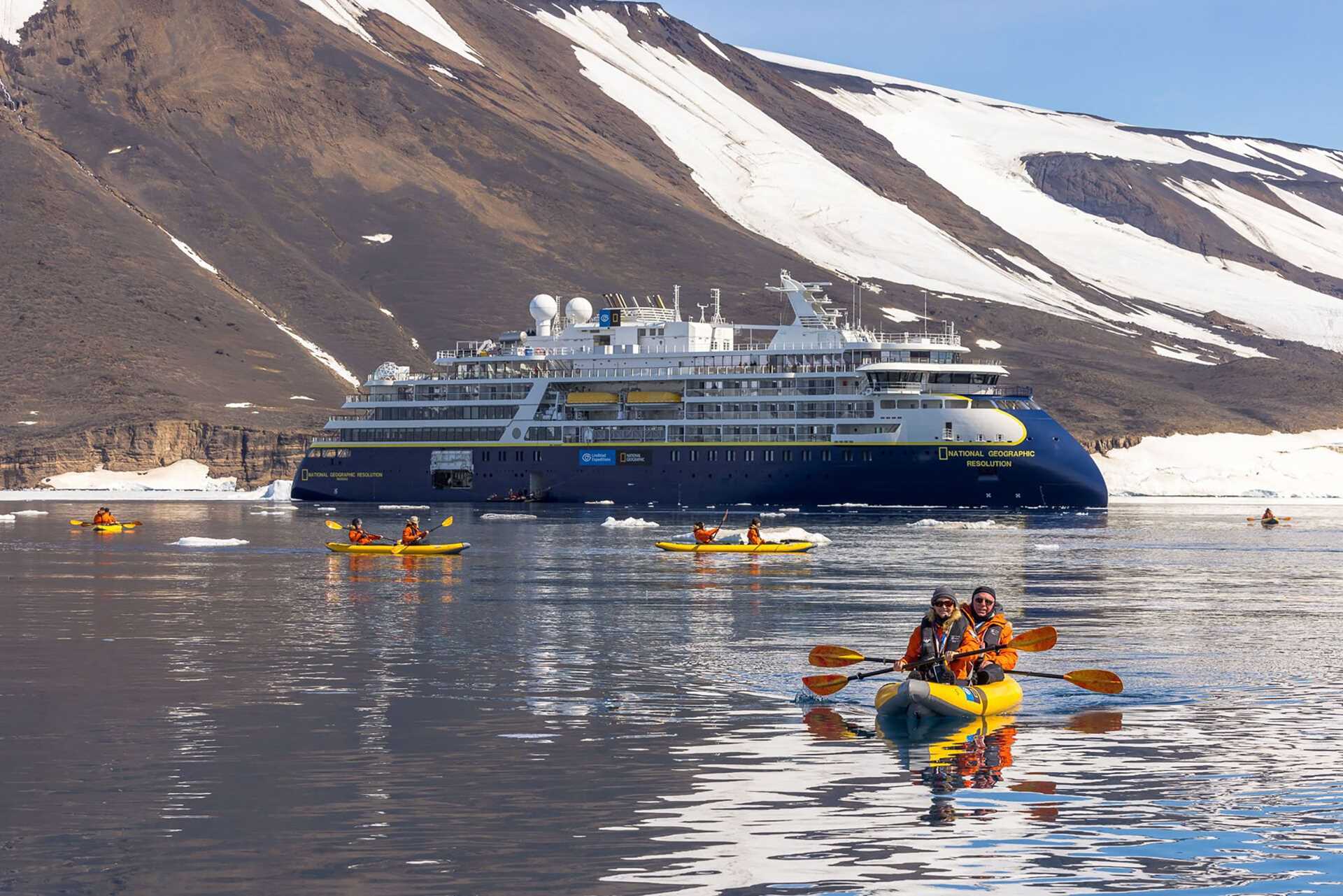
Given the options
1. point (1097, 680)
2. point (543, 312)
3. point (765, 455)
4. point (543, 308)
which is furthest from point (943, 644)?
point (543, 312)

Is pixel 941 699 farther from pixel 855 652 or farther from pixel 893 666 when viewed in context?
pixel 855 652

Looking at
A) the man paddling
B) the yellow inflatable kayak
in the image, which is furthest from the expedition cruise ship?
the man paddling

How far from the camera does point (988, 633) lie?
98.2ft

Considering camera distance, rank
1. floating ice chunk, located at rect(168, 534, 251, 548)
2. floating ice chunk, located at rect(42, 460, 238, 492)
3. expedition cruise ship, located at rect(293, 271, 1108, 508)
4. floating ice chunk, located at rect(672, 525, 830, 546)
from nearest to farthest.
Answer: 1. floating ice chunk, located at rect(672, 525, 830, 546)
2. floating ice chunk, located at rect(168, 534, 251, 548)
3. expedition cruise ship, located at rect(293, 271, 1108, 508)
4. floating ice chunk, located at rect(42, 460, 238, 492)

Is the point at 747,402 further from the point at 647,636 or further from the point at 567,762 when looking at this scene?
the point at 567,762

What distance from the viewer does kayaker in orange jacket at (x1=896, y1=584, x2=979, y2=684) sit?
95.3 ft

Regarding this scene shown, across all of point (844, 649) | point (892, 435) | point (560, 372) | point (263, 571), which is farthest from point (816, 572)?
point (560, 372)

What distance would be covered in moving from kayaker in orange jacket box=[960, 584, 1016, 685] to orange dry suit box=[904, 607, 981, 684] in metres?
0.17

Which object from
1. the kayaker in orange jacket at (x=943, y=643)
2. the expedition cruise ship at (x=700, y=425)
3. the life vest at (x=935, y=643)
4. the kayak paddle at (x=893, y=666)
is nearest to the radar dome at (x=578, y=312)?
the expedition cruise ship at (x=700, y=425)

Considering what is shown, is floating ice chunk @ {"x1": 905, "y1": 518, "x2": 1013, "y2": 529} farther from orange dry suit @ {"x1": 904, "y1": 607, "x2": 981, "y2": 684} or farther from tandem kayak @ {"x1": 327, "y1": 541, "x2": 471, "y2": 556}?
orange dry suit @ {"x1": 904, "y1": 607, "x2": 981, "y2": 684}

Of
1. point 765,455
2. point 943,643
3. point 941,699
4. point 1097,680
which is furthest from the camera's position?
point 765,455

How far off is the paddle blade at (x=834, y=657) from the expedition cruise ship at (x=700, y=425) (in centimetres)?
9341

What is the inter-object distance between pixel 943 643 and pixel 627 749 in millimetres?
6271

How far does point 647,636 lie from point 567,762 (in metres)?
17.2
